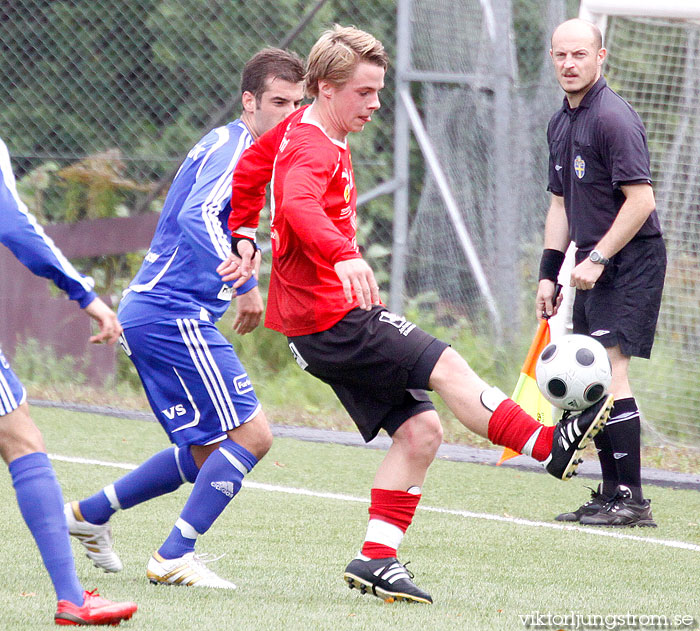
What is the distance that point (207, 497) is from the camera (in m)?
3.93

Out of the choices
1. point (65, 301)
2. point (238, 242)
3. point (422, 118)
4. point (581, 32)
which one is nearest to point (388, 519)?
point (238, 242)

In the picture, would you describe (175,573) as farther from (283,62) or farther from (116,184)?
(116,184)

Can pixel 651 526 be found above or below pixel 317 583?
below

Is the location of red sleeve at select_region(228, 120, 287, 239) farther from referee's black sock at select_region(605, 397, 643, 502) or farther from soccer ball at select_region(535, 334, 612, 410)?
referee's black sock at select_region(605, 397, 643, 502)

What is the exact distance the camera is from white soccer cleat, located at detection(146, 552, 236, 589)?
12.5ft

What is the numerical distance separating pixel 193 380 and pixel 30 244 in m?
1.12

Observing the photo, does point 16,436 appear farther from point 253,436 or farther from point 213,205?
point 213,205

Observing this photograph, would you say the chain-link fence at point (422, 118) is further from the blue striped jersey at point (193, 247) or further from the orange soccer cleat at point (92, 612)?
the orange soccer cleat at point (92, 612)

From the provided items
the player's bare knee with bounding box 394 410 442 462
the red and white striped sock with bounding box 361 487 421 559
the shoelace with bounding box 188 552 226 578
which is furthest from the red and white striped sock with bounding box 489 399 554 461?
the shoelace with bounding box 188 552 226 578

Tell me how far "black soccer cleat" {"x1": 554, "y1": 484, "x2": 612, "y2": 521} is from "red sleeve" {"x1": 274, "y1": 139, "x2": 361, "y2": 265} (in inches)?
86.0

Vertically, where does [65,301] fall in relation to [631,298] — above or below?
below

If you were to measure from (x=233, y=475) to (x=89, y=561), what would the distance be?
72cm

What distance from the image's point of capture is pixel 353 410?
12.5ft

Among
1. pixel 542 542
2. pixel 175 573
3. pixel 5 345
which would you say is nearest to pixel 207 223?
pixel 175 573
